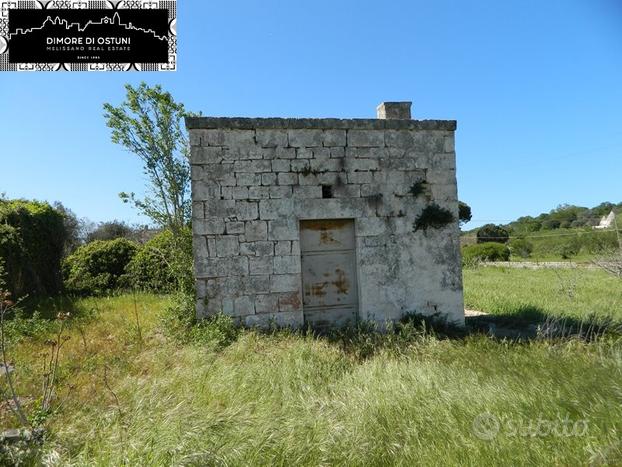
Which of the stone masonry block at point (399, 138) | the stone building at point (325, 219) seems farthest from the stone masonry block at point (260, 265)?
the stone masonry block at point (399, 138)

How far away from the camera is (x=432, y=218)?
708cm

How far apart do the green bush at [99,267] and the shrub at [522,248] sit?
28797 mm

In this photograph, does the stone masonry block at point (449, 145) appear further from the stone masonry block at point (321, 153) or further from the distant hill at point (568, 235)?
the distant hill at point (568, 235)

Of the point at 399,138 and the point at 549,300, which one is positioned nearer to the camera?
the point at 399,138

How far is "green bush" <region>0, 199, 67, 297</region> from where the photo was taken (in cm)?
851

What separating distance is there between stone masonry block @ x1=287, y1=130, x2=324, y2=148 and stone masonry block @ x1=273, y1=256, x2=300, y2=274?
6.04 feet

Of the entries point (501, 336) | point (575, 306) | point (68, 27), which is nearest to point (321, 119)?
point (68, 27)

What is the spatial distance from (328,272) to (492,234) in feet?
109

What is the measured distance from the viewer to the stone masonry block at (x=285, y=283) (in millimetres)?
6609

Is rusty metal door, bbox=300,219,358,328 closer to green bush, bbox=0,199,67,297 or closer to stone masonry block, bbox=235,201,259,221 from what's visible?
stone masonry block, bbox=235,201,259,221

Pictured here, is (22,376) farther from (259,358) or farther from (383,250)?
(383,250)

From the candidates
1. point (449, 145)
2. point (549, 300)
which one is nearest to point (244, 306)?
point (449, 145)

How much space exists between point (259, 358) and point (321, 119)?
3946mm

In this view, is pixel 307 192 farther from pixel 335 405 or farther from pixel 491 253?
pixel 491 253
